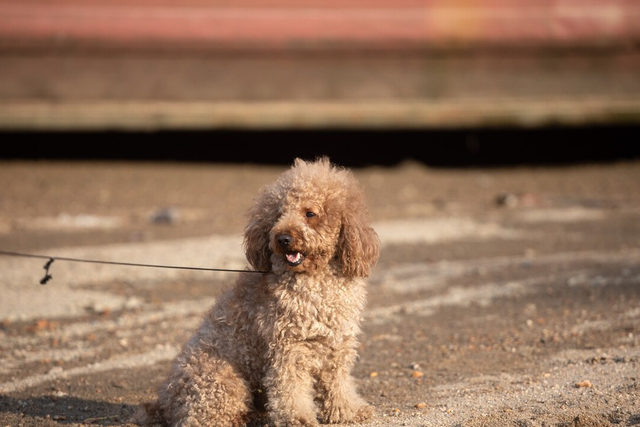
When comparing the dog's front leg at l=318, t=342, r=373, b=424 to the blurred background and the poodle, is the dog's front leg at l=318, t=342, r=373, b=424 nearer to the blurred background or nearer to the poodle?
the poodle

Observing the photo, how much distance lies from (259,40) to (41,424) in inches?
333

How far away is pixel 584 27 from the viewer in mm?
12727

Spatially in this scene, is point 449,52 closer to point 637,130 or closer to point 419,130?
point 419,130

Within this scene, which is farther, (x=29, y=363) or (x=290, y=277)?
(x=29, y=363)

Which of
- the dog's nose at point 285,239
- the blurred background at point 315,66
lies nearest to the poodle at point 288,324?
the dog's nose at point 285,239

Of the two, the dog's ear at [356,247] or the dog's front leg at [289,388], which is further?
the dog's ear at [356,247]

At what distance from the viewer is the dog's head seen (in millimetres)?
4527

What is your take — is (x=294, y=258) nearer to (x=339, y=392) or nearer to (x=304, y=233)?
(x=304, y=233)

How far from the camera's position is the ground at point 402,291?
17.4 ft

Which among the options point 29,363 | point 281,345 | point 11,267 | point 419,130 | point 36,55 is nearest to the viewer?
point 281,345

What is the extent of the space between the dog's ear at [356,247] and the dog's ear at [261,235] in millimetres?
381

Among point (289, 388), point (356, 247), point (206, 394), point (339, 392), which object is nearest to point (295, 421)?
point (289, 388)

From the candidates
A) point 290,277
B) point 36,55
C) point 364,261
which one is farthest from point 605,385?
point 36,55

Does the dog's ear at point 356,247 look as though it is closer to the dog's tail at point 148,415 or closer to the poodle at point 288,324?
the poodle at point 288,324
